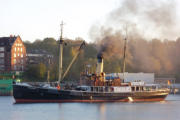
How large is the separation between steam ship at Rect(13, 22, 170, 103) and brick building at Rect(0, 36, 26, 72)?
219ft

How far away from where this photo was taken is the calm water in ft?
276

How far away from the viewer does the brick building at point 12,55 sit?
577ft

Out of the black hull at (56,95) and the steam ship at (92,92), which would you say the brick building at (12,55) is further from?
the black hull at (56,95)

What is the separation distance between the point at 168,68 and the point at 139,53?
41.2 ft

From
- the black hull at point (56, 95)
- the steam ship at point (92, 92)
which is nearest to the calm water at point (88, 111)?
the black hull at point (56, 95)

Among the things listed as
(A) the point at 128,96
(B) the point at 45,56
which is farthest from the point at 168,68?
(A) the point at 128,96

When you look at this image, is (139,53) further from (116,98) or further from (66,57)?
(116,98)

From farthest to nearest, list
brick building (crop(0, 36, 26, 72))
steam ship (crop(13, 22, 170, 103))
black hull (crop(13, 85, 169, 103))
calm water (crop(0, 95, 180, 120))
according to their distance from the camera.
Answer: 1. brick building (crop(0, 36, 26, 72))
2. steam ship (crop(13, 22, 170, 103))
3. black hull (crop(13, 85, 169, 103))
4. calm water (crop(0, 95, 180, 120))

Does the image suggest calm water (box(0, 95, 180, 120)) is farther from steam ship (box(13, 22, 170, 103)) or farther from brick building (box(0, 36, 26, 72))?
brick building (box(0, 36, 26, 72))

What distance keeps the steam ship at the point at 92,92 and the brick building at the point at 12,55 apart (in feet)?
219

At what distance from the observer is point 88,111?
9231 centimetres

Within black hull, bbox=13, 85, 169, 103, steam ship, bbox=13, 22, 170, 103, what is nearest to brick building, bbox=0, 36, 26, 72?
steam ship, bbox=13, 22, 170, 103

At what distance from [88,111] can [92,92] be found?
53.0ft

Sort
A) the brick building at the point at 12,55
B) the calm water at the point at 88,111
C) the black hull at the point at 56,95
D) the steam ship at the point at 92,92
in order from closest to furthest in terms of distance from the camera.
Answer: the calm water at the point at 88,111 < the black hull at the point at 56,95 < the steam ship at the point at 92,92 < the brick building at the point at 12,55
